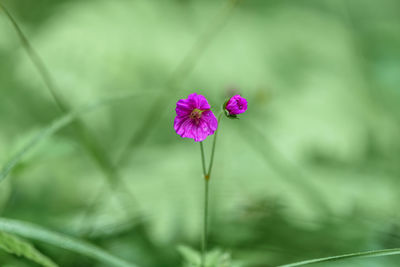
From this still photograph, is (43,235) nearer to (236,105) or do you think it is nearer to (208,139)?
(236,105)

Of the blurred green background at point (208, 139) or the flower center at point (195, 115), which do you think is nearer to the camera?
the flower center at point (195, 115)

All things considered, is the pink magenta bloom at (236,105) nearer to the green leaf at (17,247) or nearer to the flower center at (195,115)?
the flower center at (195,115)

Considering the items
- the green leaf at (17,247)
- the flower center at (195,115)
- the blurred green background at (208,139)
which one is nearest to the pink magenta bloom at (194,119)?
the flower center at (195,115)

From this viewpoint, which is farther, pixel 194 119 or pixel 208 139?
pixel 208 139

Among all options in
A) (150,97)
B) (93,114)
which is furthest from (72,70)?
(150,97)

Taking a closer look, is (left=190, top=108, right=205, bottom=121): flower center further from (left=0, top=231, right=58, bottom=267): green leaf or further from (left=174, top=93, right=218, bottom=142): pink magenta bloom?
(left=0, top=231, right=58, bottom=267): green leaf

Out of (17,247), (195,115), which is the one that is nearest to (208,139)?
(195,115)

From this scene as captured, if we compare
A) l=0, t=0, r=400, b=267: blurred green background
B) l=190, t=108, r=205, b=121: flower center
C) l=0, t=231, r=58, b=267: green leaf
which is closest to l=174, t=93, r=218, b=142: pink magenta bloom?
l=190, t=108, r=205, b=121: flower center
